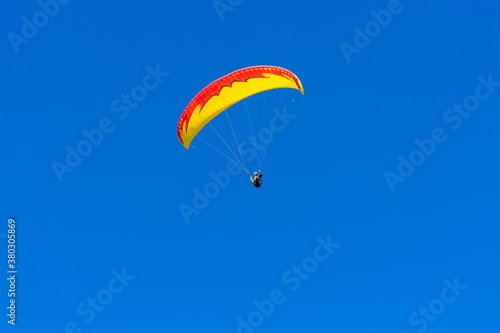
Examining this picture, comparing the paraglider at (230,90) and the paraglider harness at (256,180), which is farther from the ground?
the paraglider at (230,90)

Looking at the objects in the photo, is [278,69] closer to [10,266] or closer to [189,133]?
[189,133]

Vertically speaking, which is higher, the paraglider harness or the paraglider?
the paraglider

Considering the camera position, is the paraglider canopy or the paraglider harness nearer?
the paraglider canopy

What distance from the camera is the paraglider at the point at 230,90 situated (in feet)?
92.7

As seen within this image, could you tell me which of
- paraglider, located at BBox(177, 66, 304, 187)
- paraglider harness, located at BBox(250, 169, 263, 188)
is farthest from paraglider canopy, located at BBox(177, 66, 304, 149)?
paraglider harness, located at BBox(250, 169, 263, 188)

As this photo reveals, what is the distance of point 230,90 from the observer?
28344 mm

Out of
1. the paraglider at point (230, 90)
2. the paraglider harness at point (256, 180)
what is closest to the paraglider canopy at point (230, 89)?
the paraglider at point (230, 90)

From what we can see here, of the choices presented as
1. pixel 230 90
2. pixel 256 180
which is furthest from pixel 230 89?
pixel 256 180

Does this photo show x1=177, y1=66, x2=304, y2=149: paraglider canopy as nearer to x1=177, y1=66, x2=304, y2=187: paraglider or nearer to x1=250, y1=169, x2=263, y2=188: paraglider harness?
x1=177, y1=66, x2=304, y2=187: paraglider

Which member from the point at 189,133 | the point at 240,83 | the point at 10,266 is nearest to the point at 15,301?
the point at 10,266

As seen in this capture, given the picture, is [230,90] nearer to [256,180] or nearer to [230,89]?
[230,89]

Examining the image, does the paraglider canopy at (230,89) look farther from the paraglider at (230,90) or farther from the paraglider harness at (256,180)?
the paraglider harness at (256,180)

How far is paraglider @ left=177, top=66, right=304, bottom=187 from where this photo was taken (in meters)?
28.2

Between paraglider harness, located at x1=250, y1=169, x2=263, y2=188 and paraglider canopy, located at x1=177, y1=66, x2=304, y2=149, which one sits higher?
paraglider canopy, located at x1=177, y1=66, x2=304, y2=149
